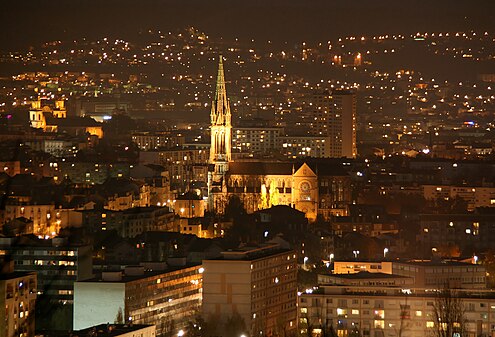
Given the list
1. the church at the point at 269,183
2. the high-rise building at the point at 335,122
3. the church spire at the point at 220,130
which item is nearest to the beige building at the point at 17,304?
the church at the point at 269,183

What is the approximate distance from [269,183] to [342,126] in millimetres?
14851

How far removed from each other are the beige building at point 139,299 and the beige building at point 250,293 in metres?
0.42

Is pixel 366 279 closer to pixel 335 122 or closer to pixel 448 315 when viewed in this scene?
pixel 448 315

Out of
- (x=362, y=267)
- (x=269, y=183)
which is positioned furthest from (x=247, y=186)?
(x=362, y=267)

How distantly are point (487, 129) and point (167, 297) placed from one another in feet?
132

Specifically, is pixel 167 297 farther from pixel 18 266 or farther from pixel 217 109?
pixel 217 109

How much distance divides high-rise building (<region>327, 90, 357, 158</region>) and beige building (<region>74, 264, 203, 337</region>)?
91.8ft

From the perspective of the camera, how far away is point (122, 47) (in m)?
60.2

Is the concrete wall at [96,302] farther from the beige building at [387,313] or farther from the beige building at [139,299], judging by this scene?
the beige building at [387,313]

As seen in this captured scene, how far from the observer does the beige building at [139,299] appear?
747 inches

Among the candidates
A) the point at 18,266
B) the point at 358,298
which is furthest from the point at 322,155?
the point at 358,298

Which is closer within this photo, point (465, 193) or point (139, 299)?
point (139, 299)

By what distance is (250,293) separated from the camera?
19516 millimetres

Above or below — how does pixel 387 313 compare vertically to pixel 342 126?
below
